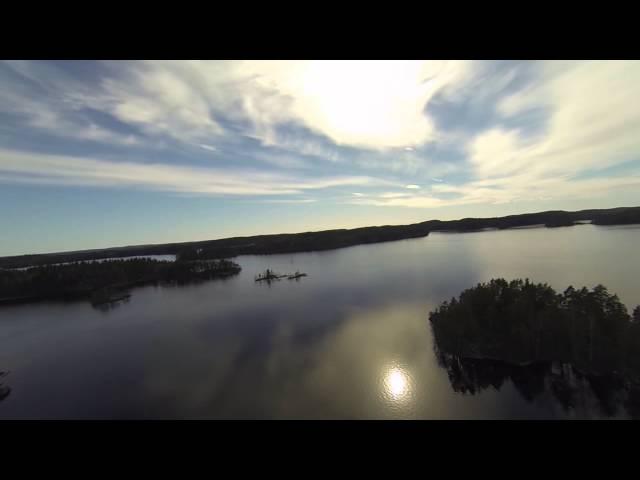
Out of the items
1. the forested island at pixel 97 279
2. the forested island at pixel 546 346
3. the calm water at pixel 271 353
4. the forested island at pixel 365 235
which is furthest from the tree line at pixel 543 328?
the forested island at pixel 365 235

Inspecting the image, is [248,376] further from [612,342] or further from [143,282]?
[143,282]

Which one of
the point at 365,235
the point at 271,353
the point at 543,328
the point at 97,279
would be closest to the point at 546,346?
the point at 543,328

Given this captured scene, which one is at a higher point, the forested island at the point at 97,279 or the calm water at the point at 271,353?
the forested island at the point at 97,279

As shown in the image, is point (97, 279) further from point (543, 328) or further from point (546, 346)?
point (546, 346)

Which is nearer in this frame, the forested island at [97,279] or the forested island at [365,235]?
the forested island at [97,279]

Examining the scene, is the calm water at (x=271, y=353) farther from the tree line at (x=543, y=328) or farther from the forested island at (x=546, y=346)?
the tree line at (x=543, y=328)
